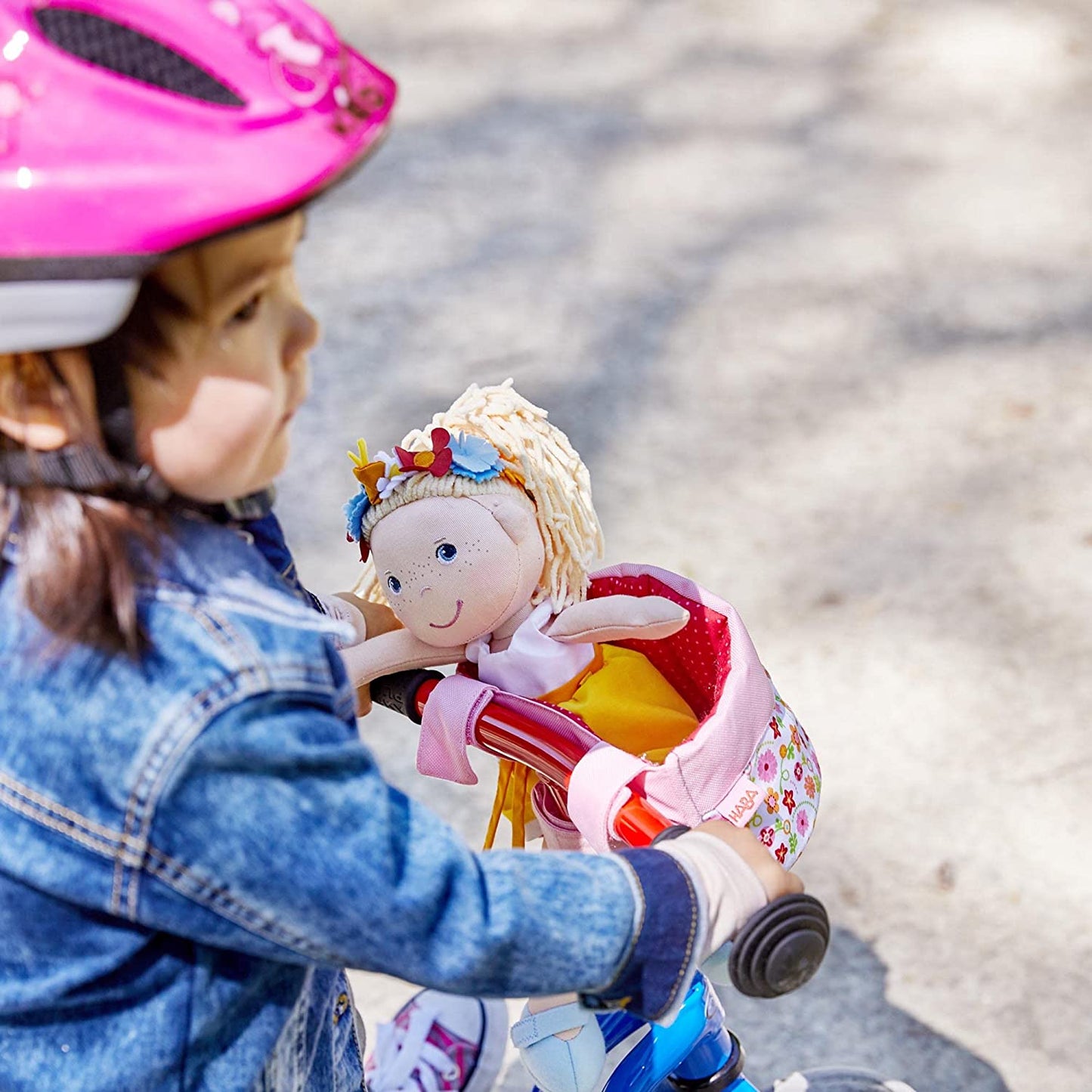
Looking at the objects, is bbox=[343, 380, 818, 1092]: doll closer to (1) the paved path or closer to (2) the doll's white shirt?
(2) the doll's white shirt

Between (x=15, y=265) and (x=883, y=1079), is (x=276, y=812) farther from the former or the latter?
(x=883, y=1079)

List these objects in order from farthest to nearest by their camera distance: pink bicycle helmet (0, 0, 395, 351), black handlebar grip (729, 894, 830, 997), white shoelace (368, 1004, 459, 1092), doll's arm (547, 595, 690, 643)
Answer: white shoelace (368, 1004, 459, 1092) → doll's arm (547, 595, 690, 643) → black handlebar grip (729, 894, 830, 997) → pink bicycle helmet (0, 0, 395, 351)

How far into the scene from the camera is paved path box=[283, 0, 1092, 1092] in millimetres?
1797

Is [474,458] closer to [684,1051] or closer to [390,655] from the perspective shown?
[390,655]

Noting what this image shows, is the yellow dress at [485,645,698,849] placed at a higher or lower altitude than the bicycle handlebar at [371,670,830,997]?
lower

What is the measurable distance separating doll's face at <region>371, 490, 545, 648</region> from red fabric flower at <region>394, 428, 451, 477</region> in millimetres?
23

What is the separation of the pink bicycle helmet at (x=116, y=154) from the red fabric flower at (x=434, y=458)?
41cm

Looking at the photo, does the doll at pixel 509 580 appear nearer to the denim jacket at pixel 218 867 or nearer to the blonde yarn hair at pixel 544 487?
the blonde yarn hair at pixel 544 487

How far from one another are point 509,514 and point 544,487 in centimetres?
5

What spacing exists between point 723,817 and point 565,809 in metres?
0.16

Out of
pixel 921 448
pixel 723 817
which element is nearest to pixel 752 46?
pixel 921 448

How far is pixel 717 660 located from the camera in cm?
123

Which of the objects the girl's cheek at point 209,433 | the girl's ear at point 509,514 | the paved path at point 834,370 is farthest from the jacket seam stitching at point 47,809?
the paved path at point 834,370

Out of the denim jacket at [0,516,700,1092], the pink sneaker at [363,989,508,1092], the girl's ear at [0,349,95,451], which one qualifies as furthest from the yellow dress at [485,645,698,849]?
the girl's ear at [0,349,95,451]
